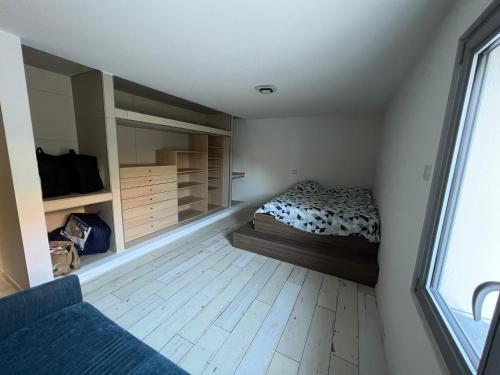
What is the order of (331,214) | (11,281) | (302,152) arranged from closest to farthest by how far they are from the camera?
A: (11,281) → (331,214) → (302,152)

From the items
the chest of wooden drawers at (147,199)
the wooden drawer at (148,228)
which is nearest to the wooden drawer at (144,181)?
the chest of wooden drawers at (147,199)

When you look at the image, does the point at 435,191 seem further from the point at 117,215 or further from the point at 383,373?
the point at 117,215

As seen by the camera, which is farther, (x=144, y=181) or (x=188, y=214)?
(x=188, y=214)

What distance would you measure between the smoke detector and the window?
165 cm

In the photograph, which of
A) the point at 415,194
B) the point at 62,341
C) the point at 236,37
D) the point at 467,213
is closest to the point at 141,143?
the point at 236,37

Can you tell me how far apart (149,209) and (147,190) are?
283mm

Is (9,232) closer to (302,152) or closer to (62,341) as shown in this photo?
(62,341)

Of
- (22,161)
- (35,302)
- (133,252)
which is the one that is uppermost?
(22,161)

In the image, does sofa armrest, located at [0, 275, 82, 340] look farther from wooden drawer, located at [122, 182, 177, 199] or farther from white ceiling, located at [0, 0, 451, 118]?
white ceiling, located at [0, 0, 451, 118]

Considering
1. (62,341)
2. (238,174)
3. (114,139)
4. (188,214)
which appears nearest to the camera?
(62,341)

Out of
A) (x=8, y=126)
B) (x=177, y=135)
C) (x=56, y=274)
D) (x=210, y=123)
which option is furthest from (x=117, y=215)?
(x=210, y=123)

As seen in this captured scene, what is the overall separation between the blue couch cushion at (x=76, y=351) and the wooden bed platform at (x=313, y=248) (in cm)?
183

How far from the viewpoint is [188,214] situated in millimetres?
3951

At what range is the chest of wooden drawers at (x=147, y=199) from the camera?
2.59 m
